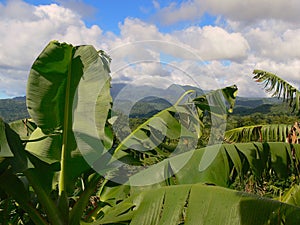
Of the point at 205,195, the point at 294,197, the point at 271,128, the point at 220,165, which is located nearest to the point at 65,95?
the point at 220,165

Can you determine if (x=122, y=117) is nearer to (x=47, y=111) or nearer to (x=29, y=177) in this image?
(x=47, y=111)

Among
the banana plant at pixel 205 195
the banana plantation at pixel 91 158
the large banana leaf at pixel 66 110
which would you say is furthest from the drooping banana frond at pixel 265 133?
the large banana leaf at pixel 66 110

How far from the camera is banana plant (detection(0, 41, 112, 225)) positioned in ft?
7.70

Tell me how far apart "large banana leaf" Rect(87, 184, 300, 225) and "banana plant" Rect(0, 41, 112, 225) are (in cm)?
60

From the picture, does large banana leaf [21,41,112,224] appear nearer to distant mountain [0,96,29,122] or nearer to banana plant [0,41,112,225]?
banana plant [0,41,112,225]

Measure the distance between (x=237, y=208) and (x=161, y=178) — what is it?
898 mm

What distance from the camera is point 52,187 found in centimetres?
263

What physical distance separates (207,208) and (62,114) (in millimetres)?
1358

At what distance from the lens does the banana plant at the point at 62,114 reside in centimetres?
235

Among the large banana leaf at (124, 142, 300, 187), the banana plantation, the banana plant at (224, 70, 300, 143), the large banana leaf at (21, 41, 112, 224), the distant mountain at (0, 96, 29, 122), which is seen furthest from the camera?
the distant mountain at (0, 96, 29, 122)

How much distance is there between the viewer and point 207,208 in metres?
1.53

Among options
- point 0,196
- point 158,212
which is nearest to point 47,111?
point 0,196

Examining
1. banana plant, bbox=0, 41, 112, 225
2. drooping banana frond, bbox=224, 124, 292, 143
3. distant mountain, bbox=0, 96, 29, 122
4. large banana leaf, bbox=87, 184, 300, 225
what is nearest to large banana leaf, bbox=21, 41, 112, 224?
banana plant, bbox=0, 41, 112, 225

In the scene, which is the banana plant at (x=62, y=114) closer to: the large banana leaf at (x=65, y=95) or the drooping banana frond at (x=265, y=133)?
the large banana leaf at (x=65, y=95)
